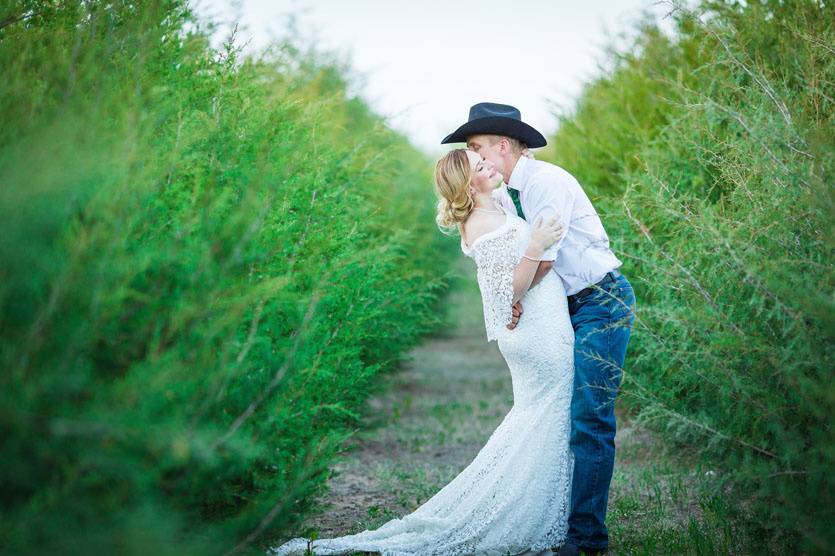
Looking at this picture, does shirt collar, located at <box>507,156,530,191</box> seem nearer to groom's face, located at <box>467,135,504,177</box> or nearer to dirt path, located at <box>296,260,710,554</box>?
groom's face, located at <box>467,135,504,177</box>

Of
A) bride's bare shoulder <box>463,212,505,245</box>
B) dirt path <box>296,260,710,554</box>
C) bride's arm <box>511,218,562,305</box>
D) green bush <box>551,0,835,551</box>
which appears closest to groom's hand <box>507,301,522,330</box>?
bride's arm <box>511,218,562,305</box>

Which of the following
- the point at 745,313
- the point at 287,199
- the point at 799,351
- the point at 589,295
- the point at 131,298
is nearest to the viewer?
the point at 131,298

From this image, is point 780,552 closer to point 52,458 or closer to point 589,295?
point 589,295

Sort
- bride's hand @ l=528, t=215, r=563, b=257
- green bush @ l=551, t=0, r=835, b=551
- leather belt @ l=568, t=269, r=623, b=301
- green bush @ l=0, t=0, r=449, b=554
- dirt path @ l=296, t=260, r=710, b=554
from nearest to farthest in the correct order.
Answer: green bush @ l=0, t=0, r=449, b=554 < green bush @ l=551, t=0, r=835, b=551 < bride's hand @ l=528, t=215, r=563, b=257 < leather belt @ l=568, t=269, r=623, b=301 < dirt path @ l=296, t=260, r=710, b=554

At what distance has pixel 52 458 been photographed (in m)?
2.29

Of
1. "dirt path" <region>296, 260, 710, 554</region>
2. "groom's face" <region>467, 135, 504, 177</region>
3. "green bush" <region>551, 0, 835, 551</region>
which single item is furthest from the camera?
"dirt path" <region>296, 260, 710, 554</region>

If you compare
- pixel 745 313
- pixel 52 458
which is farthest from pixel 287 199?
pixel 745 313

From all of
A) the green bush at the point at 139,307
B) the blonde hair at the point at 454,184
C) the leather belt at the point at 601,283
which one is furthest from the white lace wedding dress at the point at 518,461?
the green bush at the point at 139,307

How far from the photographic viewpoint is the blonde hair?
4.57 metres

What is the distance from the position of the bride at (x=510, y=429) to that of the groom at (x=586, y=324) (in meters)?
0.09

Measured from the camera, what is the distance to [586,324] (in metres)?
4.41

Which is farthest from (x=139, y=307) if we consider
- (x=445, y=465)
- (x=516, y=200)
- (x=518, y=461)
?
(x=445, y=465)

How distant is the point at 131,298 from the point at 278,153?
1681mm

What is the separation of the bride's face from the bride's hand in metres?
0.51
